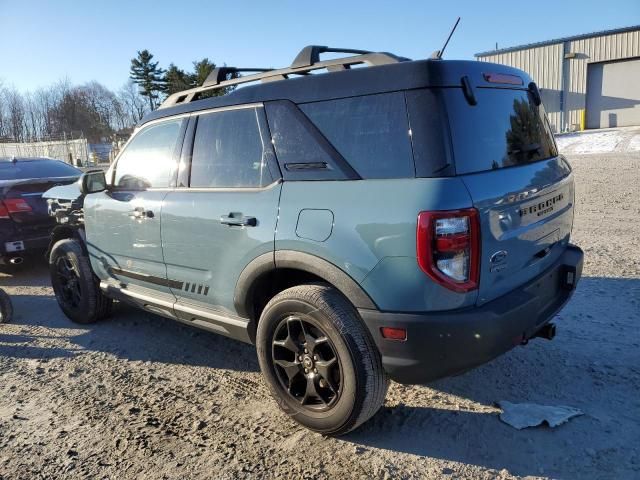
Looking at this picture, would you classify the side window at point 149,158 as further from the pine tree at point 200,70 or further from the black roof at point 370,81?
the pine tree at point 200,70

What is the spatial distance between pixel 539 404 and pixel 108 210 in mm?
3579

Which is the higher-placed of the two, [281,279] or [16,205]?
[16,205]

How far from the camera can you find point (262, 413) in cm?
313

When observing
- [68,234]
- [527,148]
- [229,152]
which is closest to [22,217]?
[68,234]

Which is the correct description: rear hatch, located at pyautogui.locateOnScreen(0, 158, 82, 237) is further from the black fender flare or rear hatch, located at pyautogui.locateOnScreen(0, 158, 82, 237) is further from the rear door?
the black fender flare

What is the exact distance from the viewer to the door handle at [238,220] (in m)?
2.92

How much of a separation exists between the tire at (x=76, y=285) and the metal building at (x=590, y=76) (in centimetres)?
3039

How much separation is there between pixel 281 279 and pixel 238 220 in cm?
46

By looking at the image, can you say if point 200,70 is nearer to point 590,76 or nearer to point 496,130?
point 590,76

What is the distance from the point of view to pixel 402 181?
7.83 feet

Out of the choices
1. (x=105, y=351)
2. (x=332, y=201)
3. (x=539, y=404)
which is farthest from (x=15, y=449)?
(x=539, y=404)

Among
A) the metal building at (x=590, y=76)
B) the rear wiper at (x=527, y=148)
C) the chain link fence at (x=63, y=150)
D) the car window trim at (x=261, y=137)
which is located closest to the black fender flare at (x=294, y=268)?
the car window trim at (x=261, y=137)

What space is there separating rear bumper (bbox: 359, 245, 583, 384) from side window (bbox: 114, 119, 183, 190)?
206 centimetres

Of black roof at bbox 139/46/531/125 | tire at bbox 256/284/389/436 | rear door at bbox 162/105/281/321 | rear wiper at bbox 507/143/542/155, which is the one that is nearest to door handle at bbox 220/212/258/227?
rear door at bbox 162/105/281/321
